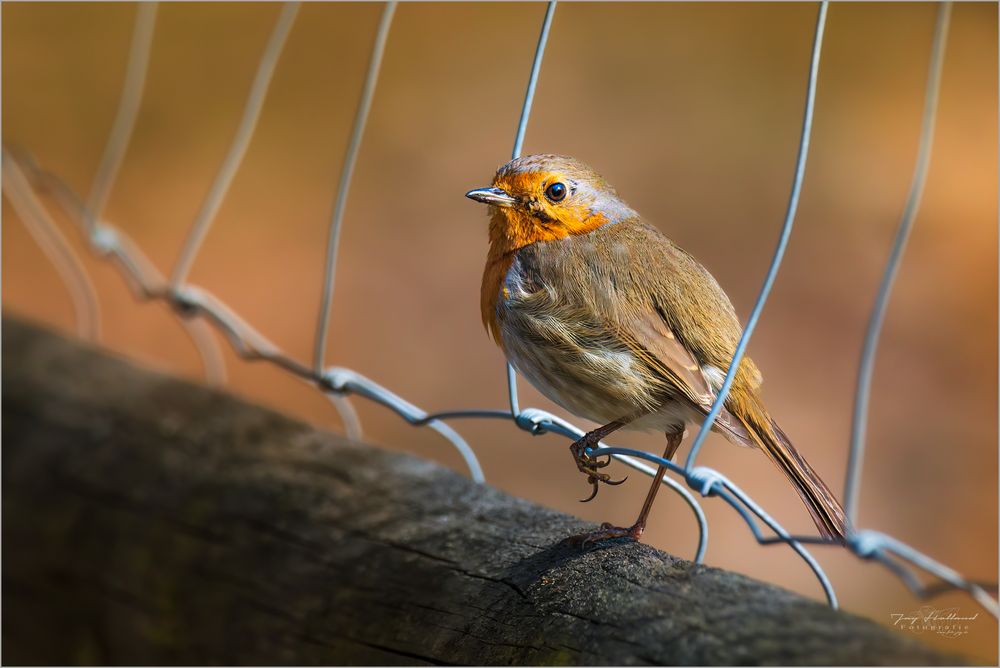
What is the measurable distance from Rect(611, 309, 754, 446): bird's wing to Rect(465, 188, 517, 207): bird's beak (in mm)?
320

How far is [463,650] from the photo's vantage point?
1.27 m

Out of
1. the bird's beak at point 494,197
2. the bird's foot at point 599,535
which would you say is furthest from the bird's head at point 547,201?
the bird's foot at point 599,535

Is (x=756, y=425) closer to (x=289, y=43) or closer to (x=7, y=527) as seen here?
(x=7, y=527)

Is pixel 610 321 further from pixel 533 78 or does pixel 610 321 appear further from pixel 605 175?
pixel 605 175

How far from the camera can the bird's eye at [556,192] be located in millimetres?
1825

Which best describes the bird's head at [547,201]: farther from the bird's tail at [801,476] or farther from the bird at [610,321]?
the bird's tail at [801,476]

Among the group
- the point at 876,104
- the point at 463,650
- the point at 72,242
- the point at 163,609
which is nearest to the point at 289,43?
the point at 72,242

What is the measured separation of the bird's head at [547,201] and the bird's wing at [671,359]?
0.85 feet

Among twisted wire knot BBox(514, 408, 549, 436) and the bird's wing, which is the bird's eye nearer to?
the bird's wing

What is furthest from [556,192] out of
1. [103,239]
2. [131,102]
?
[131,102]

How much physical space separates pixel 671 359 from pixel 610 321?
12cm

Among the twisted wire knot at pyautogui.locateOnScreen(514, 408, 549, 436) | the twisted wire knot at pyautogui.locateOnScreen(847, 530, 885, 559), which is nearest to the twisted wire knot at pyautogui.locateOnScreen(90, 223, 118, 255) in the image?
the twisted wire knot at pyautogui.locateOnScreen(514, 408, 549, 436)

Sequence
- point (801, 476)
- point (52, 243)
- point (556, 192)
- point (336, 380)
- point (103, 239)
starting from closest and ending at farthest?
point (801, 476), point (556, 192), point (336, 380), point (103, 239), point (52, 243)

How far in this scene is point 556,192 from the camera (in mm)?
1832
